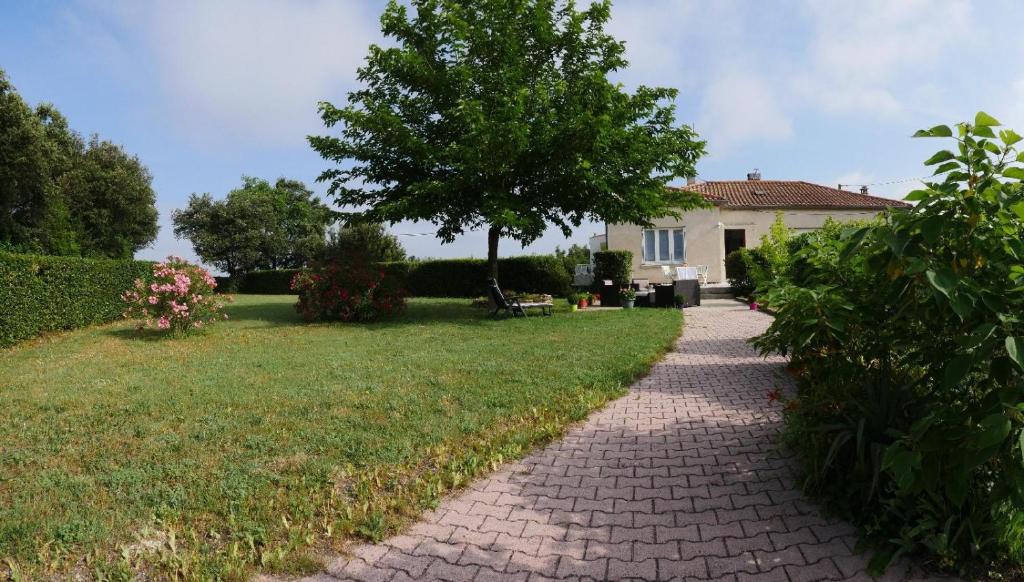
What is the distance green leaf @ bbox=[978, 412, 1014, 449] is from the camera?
1.77m

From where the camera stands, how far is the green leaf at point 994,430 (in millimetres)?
1766

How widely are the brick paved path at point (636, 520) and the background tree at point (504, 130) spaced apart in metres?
9.11

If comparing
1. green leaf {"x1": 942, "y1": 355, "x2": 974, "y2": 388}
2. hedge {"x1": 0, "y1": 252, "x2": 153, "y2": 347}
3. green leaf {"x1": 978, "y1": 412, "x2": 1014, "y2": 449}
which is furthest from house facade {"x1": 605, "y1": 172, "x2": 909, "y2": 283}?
green leaf {"x1": 978, "y1": 412, "x2": 1014, "y2": 449}

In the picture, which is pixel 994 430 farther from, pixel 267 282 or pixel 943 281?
pixel 267 282

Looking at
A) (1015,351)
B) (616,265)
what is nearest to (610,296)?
(616,265)

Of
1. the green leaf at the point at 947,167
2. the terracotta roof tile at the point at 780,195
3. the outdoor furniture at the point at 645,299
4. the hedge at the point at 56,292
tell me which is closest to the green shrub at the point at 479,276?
the outdoor furniture at the point at 645,299

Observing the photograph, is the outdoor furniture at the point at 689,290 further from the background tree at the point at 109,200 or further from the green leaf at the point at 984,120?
the background tree at the point at 109,200

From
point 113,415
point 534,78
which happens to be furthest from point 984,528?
point 534,78

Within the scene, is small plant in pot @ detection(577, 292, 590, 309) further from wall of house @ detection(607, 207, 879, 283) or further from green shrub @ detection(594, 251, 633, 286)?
wall of house @ detection(607, 207, 879, 283)

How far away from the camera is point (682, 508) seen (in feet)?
10.7

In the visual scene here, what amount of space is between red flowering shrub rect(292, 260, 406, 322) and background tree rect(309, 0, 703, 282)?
1673 millimetres

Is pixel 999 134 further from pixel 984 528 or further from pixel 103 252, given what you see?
pixel 103 252

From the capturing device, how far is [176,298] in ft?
35.9

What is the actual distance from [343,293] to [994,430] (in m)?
13.4
